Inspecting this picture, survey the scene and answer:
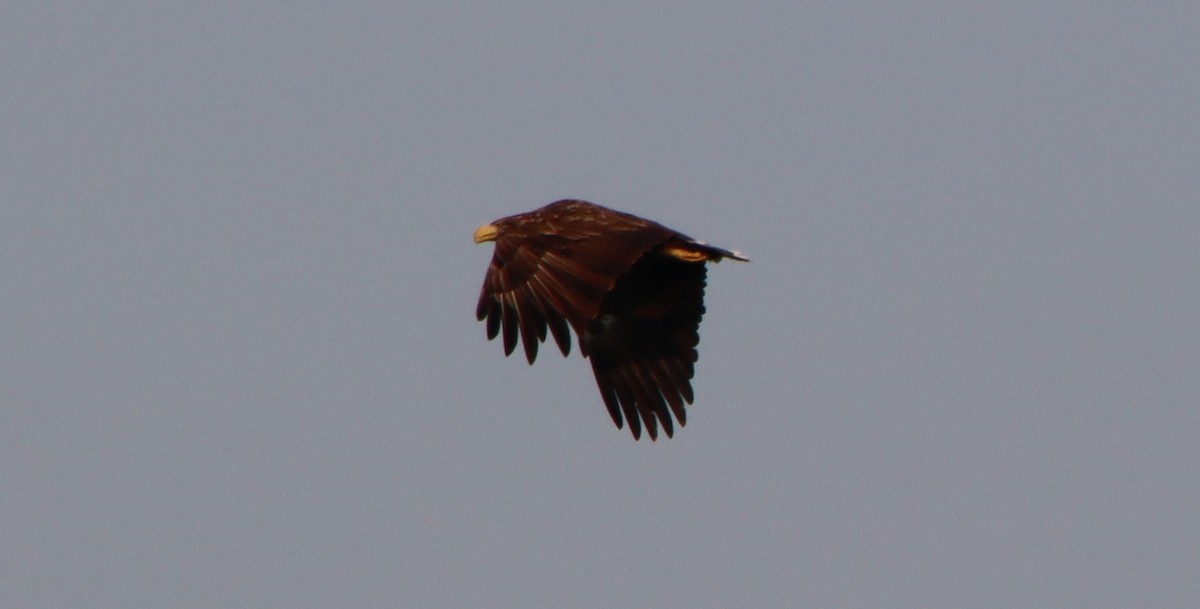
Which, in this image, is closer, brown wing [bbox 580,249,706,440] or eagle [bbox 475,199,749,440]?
eagle [bbox 475,199,749,440]

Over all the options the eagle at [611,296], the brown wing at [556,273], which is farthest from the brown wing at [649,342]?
the brown wing at [556,273]

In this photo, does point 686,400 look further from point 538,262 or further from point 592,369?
point 538,262

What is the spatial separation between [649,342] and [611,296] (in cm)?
51

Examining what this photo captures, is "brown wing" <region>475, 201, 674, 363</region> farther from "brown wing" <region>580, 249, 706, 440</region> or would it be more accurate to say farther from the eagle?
"brown wing" <region>580, 249, 706, 440</region>

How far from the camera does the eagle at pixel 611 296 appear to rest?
19.3m

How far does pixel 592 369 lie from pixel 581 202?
1876mm

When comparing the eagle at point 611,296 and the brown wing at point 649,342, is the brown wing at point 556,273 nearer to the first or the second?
the eagle at point 611,296

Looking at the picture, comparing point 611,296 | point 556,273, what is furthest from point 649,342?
point 556,273

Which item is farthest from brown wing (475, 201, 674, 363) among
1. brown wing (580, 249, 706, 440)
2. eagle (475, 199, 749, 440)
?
brown wing (580, 249, 706, 440)

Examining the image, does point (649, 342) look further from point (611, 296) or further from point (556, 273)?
point (556, 273)

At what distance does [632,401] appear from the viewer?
21375 mm

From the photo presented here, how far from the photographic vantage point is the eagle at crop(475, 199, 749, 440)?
63.4 feet

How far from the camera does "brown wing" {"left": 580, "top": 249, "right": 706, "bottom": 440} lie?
21.4 meters

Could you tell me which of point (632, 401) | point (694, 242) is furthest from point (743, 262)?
point (632, 401)
